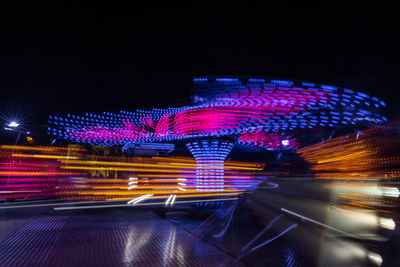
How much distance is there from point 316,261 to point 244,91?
1276 cm

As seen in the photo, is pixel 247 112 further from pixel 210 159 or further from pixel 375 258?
pixel 375 258

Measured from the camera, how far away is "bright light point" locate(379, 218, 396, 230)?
378cm

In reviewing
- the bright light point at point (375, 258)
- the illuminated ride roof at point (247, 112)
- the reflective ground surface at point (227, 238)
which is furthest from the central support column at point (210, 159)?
the bright light point at point (375, 258)

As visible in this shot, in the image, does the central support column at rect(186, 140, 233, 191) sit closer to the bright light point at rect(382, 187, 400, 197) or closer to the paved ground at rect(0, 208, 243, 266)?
the paved ground at rect(0, 208, 243, 266)

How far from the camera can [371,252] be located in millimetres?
3465

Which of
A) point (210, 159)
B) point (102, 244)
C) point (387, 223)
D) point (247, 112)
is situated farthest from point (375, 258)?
point (210, 159)

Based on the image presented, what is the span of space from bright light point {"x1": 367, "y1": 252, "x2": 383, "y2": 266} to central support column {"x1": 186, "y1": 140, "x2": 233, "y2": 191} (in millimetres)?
19108

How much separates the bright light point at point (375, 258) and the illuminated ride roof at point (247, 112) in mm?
11118

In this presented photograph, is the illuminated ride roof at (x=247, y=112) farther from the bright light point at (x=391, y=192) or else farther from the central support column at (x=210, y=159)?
the bright light point at (x=391, y=192)

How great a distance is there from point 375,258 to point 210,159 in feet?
67.6

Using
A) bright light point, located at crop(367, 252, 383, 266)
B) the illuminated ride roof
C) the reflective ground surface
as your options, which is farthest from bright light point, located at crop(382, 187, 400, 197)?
the illuminated ride roof

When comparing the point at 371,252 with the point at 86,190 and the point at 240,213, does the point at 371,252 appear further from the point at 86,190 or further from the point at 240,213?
the point at 86,190

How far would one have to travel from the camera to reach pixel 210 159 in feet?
78.1

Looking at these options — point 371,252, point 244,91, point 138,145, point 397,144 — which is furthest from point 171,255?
point 138,145
